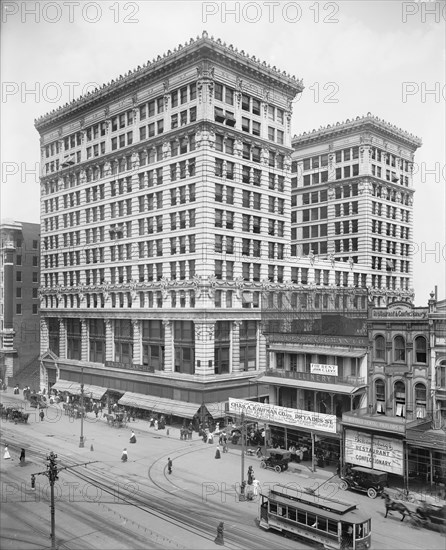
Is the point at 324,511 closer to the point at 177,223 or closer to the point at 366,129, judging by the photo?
the point at 177,223

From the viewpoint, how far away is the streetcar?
21391 mm

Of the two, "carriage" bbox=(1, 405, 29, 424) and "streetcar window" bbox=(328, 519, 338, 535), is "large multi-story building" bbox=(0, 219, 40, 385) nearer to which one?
"carriage" bbox=(1, 405, 29, 424)

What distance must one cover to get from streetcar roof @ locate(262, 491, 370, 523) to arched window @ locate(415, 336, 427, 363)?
11.1 m

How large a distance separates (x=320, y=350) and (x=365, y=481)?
10.1 meters

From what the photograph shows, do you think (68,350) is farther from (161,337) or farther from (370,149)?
(370,149)

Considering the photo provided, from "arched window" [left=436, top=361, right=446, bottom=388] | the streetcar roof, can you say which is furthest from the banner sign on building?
the streetcar roof

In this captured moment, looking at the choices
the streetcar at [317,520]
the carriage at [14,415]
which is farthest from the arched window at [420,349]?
the carriage at [14,415]

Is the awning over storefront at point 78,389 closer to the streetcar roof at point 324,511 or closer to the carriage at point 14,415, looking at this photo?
the carriage at point 14,415

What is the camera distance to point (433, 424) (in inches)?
1144

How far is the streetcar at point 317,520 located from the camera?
21.4 m

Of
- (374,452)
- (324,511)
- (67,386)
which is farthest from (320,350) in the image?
(67,386)

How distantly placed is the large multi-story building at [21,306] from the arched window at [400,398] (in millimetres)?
32954

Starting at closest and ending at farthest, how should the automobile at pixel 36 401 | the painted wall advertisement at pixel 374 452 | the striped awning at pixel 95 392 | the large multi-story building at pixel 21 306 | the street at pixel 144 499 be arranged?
the street at pixel 144 499
the painted wall advertisement at pixel 374 452
the automobile at pixel 36 401
the large multi-story building at pixel 21 306
the striped awning at pixel 95 392

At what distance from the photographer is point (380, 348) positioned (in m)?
33.4
